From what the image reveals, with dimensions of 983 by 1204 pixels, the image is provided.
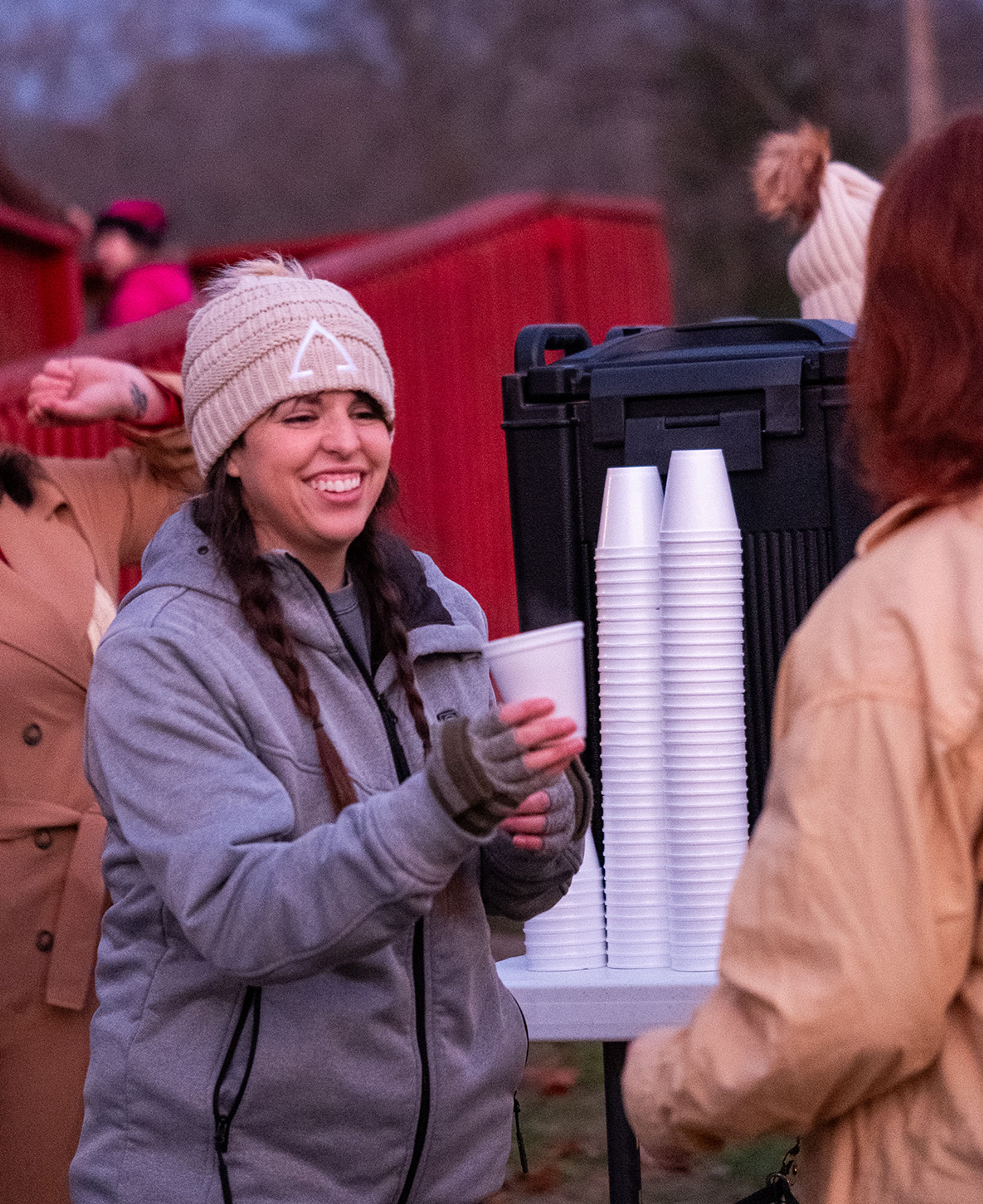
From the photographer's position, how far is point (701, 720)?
8.21 ft

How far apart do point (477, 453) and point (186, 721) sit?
7063mm

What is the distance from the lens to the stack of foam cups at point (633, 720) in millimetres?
2535

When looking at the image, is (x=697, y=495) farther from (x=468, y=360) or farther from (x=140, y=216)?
(x=140, y=216)

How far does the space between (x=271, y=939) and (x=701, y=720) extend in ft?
2.93

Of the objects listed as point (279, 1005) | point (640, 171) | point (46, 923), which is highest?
point (640, 171)

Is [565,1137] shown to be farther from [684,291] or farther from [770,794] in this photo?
[684,291]

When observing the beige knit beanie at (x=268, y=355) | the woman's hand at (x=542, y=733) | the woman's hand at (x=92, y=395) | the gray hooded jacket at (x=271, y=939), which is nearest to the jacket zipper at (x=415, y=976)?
the gray hooded jacket at (x=271, y=939)

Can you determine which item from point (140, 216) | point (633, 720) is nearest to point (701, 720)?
point (633, 720)

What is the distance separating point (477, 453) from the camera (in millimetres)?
8930

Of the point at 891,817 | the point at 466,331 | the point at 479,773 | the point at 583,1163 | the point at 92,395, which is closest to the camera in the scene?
the point at 891,817

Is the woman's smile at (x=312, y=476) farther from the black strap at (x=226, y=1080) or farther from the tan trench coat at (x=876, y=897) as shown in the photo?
the tan trench coat at (x=876, y=897)

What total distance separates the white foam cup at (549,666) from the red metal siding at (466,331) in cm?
579

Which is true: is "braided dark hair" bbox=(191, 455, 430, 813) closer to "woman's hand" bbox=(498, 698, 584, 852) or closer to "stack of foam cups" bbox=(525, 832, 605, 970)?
"woman's hand" bbox=(498, 698, 584, 852)

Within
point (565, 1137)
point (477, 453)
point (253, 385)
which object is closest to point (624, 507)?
point (253, 385)
